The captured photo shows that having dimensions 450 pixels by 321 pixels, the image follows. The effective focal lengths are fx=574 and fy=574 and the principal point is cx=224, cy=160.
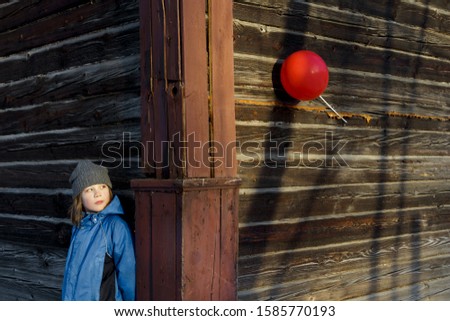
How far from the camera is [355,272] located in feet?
14.3

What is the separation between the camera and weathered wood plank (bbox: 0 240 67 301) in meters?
4.05

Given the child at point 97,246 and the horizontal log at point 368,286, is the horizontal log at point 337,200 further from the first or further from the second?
the child at point 97,246

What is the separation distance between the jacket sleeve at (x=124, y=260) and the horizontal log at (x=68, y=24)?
1.29 meters

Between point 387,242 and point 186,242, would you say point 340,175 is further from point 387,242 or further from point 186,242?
point 186,242

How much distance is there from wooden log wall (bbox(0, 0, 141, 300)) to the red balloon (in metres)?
0.96

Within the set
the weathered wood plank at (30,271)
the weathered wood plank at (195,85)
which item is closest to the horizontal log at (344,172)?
the weathered wood plank at (195,85)

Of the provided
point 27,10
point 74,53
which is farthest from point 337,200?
point 27,10

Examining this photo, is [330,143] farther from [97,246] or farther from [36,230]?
[36,230]

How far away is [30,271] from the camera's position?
4250mm

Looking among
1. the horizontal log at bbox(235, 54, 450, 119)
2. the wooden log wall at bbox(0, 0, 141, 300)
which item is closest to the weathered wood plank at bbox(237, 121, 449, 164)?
the horizontal log at bbox(235, 54, 450, 119)

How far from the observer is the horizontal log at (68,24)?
3.56m

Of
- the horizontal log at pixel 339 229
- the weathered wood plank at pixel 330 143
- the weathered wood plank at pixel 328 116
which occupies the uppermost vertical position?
the weathered wood plank at pixel 328 116

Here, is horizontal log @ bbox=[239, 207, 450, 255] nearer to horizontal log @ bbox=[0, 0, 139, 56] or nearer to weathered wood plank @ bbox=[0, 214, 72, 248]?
weathered wood plank @ bbox=[0, 214, 72, 248]

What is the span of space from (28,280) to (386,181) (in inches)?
112
